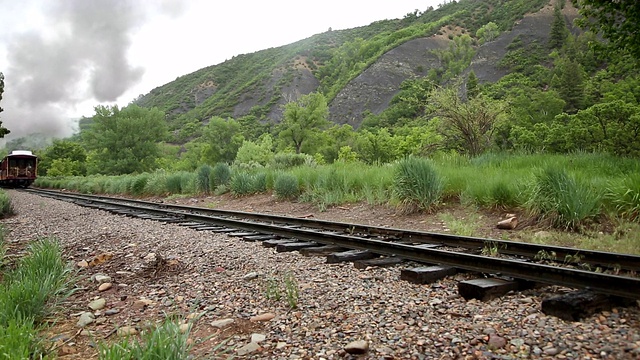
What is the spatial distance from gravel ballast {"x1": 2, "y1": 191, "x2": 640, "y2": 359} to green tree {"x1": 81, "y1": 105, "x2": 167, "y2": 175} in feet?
136

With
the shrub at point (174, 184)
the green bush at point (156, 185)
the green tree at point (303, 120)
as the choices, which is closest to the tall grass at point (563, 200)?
the shrub at point (174, 184)

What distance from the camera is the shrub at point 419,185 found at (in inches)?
332

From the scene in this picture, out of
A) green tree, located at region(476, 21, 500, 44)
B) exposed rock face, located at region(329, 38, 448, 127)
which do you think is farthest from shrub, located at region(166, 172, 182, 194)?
green tree, located at region(476, 21, 500, 44)

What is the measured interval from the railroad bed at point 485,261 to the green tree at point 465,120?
36.8ft

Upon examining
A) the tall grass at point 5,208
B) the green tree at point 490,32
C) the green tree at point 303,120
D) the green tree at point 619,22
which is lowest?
the tall grass at point 5,208

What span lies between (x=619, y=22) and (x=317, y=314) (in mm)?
9695

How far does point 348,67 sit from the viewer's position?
130 m

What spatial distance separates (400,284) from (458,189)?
5473 millimetres

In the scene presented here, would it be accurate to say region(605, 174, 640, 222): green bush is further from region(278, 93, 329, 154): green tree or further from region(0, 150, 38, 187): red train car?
region(278, 93, 329, 154): green tree

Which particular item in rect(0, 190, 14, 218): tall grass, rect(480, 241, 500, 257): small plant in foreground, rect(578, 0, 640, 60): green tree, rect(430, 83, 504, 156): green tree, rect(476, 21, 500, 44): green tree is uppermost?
rect(476, 21, 500, 44): green tree

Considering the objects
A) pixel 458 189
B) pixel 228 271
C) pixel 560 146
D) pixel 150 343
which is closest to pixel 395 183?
pixel 458 189

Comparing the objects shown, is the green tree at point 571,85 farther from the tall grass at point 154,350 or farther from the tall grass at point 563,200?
the tall grass at point 154,350

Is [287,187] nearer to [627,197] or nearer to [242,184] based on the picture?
[242,184]

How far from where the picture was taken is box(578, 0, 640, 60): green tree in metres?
7.74
